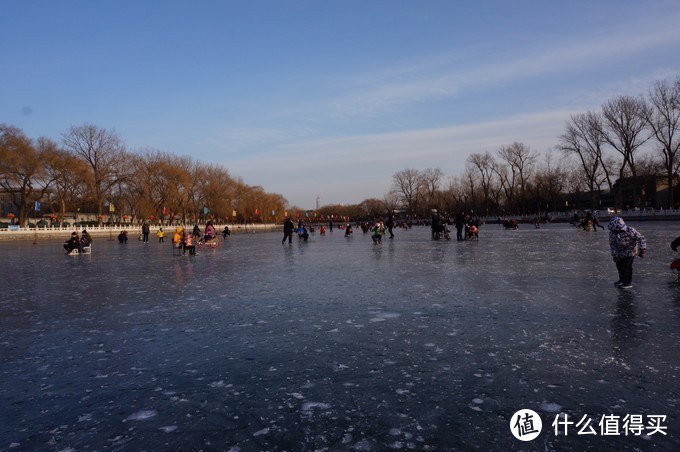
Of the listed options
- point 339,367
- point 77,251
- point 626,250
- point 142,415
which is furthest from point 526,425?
point 77,251

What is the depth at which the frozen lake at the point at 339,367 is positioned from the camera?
3.00 meters

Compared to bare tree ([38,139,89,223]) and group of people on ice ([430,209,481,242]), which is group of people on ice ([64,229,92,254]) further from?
bare tree ([38,139,89,223])

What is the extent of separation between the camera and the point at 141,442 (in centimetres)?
293

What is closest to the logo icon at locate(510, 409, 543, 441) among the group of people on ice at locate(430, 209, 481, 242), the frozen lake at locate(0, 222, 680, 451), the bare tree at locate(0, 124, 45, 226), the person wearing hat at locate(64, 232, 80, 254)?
the frozen lake at locate(0, 222, 680, 451)

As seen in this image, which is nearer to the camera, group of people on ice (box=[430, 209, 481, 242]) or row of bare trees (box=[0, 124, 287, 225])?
group of people on ice (box=[430, 209, 481, 242])

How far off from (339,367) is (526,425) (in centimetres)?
166

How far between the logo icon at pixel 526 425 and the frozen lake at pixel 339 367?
0.06 m

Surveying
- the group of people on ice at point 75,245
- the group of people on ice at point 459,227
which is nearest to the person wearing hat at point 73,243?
the group of people on ice at point 75,245

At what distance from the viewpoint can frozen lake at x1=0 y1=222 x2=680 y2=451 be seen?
9.84ft

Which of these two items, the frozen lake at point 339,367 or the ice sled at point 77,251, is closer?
the frozen lake at point 339,367

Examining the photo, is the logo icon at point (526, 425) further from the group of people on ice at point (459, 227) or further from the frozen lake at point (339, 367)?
the group of people on ice at point (459, 227)

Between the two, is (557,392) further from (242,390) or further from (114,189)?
(114,189)

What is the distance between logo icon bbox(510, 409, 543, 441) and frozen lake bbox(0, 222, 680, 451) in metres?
0.06

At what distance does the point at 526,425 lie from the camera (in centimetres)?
307
